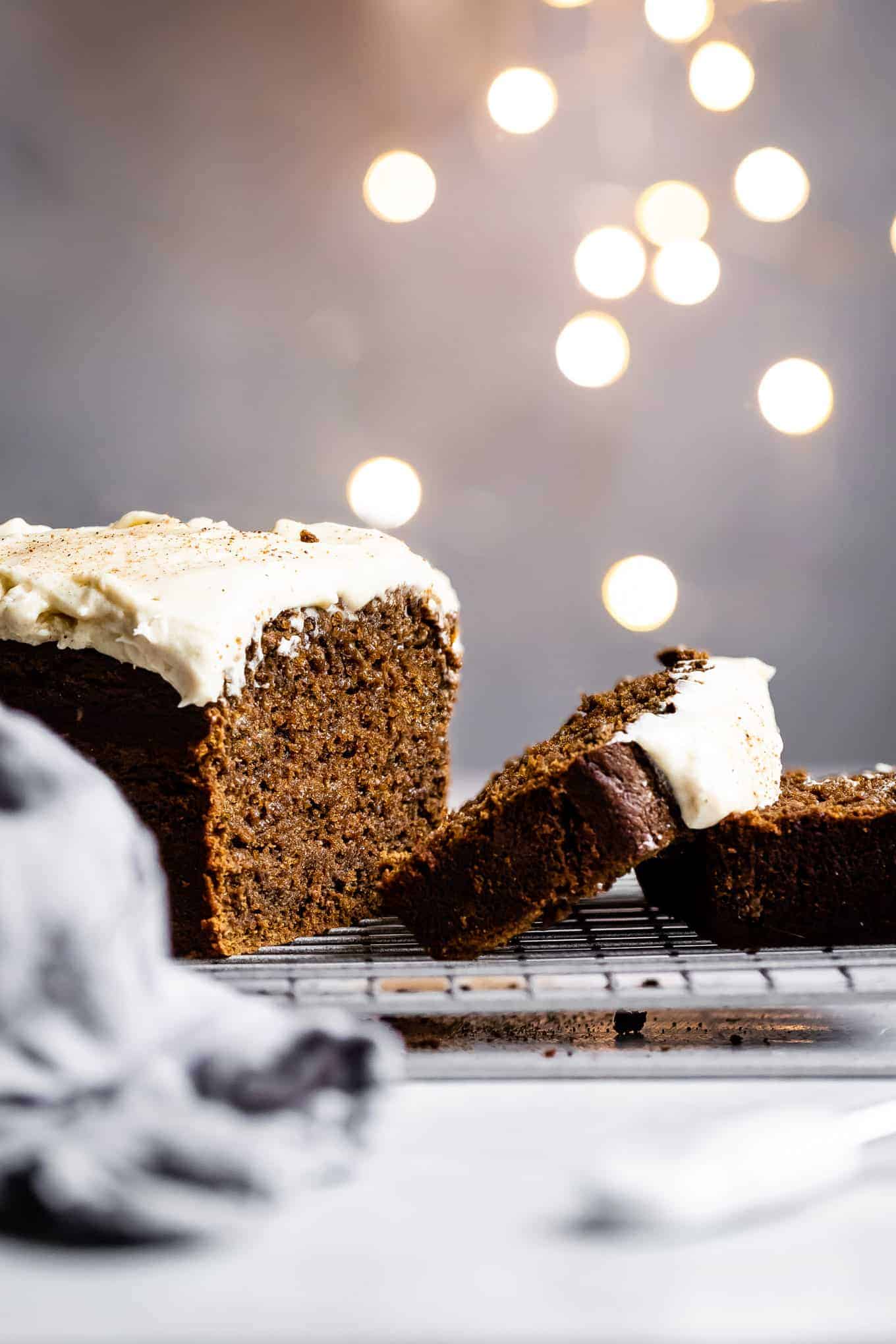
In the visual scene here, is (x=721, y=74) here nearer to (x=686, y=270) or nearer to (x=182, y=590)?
(x=686, y=270)

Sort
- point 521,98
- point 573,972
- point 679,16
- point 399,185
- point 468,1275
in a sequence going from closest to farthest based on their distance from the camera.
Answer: point 468,1275
point 573,972
point 679,16
point 521,98
point 399,185

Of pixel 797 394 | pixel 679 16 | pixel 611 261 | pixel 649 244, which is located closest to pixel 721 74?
pixel 679 16

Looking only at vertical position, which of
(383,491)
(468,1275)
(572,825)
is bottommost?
(468,1275)

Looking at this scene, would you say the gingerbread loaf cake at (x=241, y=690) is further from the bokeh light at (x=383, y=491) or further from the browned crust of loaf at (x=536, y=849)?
the bokeh light at (x=383, y=491)

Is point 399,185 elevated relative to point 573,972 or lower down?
elevated

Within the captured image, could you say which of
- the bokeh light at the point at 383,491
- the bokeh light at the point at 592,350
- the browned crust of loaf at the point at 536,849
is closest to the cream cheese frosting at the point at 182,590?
the browned crust of loaf at the point at 536,849

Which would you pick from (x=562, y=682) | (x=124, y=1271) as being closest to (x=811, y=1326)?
(x=124, y=1271)

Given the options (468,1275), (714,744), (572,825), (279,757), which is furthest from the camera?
(279,757)
